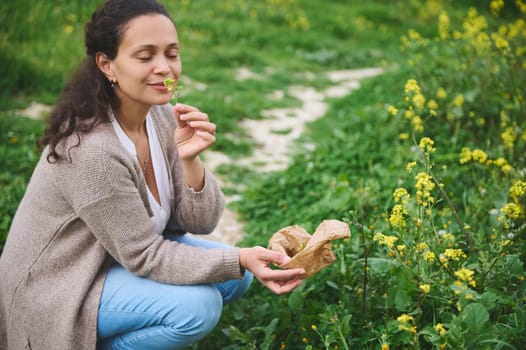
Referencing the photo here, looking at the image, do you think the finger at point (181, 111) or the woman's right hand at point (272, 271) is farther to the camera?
the finger at point (181, 111)

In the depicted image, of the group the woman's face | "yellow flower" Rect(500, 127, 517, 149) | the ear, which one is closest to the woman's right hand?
the woman's face

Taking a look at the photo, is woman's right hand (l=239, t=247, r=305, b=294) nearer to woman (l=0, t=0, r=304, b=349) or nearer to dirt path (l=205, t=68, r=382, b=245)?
woman (l=0, t=0, r=304, b=349)

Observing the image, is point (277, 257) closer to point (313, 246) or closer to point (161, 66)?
point (313, 246)

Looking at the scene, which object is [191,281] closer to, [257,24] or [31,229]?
[31,229]

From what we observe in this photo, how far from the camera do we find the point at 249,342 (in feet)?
7.32

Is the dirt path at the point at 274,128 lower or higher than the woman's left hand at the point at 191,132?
lower

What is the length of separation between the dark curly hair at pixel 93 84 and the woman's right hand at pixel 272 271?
0.70 meters

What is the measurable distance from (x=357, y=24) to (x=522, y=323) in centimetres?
714

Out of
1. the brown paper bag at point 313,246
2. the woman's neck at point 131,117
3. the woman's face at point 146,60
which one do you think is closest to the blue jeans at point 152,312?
the brown paper bag at point 313,246

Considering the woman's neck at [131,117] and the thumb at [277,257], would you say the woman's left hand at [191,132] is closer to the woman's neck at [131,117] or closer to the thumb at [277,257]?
the woman's neck at [131,117]

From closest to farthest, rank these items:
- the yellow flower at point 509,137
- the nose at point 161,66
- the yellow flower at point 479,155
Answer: the nose at point 161,66 → the yellow flower at point 479,155 → the yellow flower at point 509,137

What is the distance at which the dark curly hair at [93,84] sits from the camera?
6.08 ft

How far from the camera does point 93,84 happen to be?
193 cm

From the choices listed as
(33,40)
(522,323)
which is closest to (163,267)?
(522,323)
